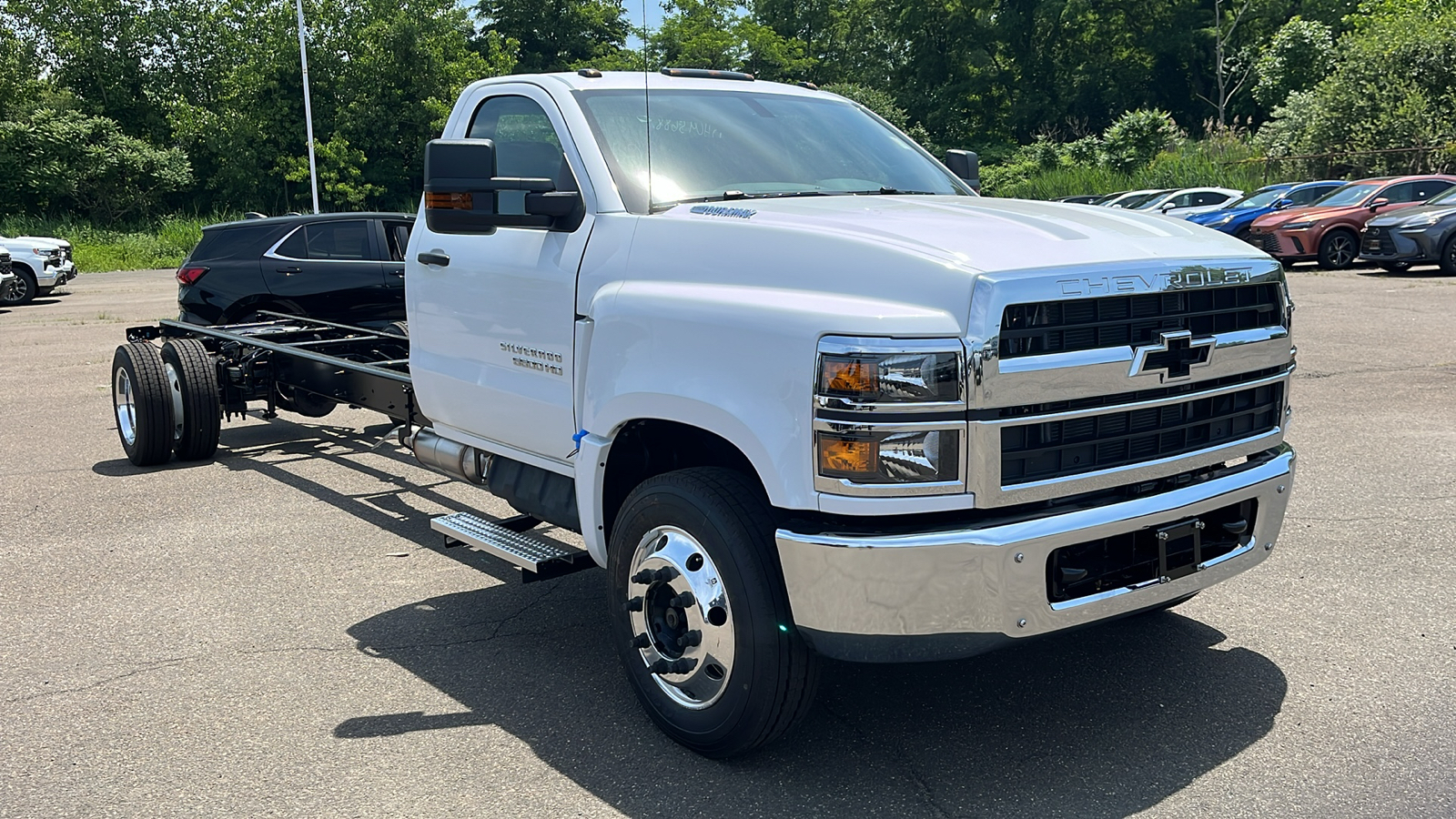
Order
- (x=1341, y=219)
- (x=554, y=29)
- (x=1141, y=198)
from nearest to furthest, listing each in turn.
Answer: (x=1341, y=219) < (x=1141, y=198) < (x=554, y=29)

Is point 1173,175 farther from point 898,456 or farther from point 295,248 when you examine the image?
point 898,456

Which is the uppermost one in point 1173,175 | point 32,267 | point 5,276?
point 1173,175

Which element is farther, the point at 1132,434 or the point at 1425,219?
the point at 1425,219

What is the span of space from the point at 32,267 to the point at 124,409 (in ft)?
57.7

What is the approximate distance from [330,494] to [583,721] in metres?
3.92

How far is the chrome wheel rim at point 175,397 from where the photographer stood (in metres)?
8.03

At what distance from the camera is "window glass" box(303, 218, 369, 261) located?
1204 centimetres

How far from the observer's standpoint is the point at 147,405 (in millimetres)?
7910

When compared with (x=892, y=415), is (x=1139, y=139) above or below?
above

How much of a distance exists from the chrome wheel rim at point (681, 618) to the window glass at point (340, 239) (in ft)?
30.0

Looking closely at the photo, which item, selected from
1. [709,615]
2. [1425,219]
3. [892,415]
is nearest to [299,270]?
[709,615]

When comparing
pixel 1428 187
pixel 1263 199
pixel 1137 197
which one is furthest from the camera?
pixel 1137 197

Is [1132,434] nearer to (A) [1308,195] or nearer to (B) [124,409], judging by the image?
(B) [124,409]

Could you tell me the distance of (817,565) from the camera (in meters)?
3.23
